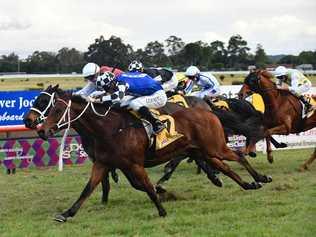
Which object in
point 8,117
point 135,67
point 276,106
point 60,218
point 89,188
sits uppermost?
point 135,67

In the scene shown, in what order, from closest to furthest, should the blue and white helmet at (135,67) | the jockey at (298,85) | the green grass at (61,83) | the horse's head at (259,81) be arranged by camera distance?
1. the blue and white helmet at (135,67)
2. the horse's head at (259,81)
3. the jockey at (298,85)
4. the green grass at (61,83)

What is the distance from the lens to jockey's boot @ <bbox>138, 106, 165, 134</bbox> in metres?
7.80

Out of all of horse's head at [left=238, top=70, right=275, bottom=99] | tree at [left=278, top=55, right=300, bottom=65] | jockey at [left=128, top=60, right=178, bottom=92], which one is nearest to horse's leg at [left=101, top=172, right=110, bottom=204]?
jockey at [left=128, top=60, right=178, bottom=92]

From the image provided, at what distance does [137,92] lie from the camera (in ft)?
26.3

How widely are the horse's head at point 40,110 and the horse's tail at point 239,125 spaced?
4823 mm

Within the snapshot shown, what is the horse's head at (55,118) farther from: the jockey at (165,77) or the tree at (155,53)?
the tree at (155,53)

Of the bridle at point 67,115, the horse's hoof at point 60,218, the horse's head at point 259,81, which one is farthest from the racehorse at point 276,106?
the horse's hoof at point 60,218

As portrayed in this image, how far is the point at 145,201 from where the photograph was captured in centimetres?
901

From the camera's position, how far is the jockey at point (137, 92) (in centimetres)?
767

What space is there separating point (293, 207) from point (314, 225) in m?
1.11

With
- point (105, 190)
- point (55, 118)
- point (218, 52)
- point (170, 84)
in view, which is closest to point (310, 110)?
point (170, 84)

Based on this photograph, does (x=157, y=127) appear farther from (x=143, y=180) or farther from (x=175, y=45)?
(x=175, y=45)

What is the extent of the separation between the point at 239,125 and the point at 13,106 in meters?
5.39

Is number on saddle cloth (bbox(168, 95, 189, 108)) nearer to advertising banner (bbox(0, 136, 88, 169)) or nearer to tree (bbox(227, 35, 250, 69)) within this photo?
advertising banner (bbox(0, 136, 88, 169))
